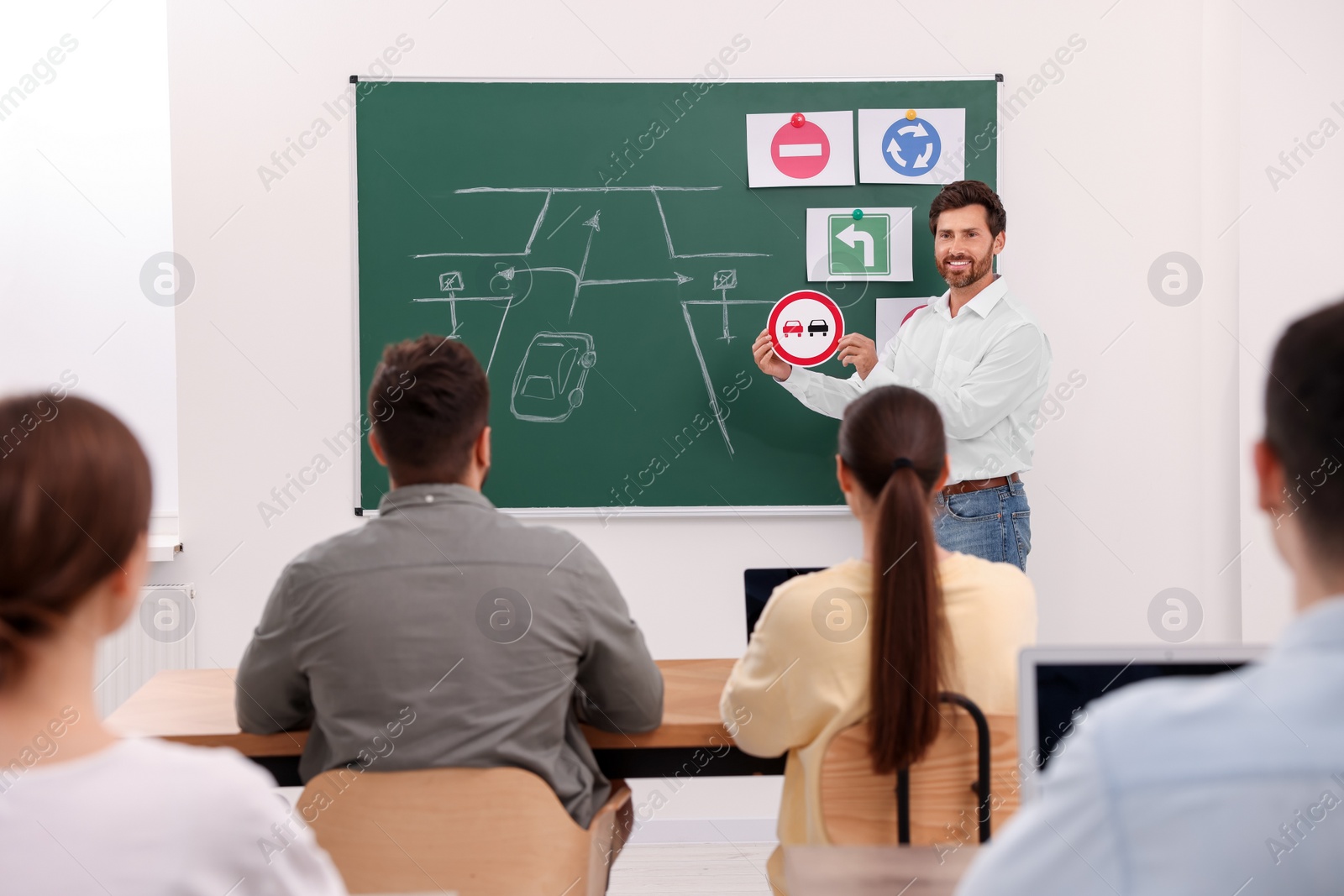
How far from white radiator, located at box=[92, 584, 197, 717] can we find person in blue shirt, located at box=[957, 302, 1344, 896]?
10.1 ft

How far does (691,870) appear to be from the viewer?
3045 millimetres

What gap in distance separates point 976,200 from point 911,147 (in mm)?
304

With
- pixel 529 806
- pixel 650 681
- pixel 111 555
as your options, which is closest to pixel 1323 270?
pixel 650 681

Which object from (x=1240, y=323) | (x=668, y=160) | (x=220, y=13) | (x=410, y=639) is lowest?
(x=410, y=639)

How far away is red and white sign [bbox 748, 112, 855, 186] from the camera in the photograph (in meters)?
3.16

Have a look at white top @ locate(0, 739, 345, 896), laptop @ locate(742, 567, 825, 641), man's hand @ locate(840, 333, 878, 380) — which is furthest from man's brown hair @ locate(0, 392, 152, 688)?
man's hand @ locate(840, 333, 878, 380)

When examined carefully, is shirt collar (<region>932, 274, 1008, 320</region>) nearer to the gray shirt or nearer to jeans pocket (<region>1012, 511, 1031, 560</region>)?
jeans pocket (<region>1012, 511, 1031, 560</region>)

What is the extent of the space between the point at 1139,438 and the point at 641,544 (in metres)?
1.64

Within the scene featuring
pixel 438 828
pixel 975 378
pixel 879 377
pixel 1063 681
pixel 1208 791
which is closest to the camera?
pixel 1208 791

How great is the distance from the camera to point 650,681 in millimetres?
1638

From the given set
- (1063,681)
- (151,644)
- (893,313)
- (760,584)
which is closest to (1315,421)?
(1063,681)

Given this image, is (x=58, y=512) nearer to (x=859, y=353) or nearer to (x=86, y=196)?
(x=859, y=353)

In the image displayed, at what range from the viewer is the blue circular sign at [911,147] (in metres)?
3.17

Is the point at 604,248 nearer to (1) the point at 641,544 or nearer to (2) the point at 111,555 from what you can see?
(1) the point at 641,544
